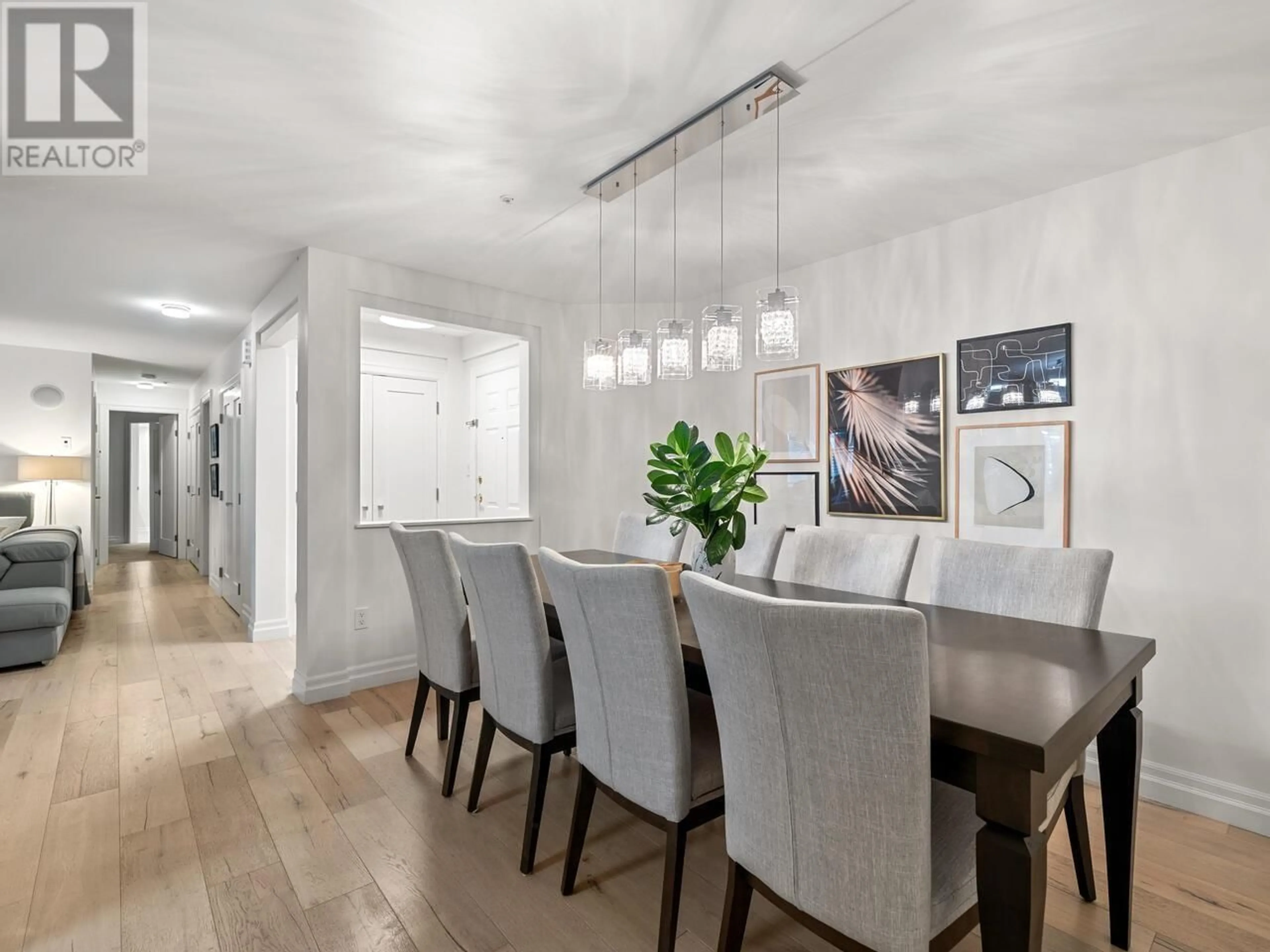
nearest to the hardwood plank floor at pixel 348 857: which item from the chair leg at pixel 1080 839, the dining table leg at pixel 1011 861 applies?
the chair leg at pixel 1080 839

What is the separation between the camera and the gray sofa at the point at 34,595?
3.66 metres

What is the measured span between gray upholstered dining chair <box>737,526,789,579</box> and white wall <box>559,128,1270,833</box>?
1.14m

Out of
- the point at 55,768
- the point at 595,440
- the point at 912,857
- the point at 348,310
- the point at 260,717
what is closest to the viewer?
the point at 912,857

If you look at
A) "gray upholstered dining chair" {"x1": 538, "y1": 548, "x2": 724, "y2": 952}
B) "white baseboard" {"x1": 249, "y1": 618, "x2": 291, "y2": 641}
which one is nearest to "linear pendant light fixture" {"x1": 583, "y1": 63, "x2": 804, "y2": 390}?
"gray upholstered dining chair" {"x1": 538, "y1": 548, "x2": 724, "y2": 952}

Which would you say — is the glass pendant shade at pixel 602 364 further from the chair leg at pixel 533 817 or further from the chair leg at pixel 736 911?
the chair leg at pixel 736 911

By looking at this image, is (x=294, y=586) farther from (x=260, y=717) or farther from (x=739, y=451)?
(x=739, y=451)

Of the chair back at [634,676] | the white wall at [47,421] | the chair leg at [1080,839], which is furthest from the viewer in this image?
the white wall at [47,421]

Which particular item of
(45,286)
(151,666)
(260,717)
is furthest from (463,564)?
(45,286)

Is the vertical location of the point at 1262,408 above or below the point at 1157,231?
below

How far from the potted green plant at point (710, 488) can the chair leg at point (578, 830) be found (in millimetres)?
768

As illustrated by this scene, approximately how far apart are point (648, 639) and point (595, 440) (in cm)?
303

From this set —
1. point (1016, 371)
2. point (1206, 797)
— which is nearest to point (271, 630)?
point (1016, 371)

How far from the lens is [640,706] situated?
1.55 m

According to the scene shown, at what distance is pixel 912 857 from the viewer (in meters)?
1.03
